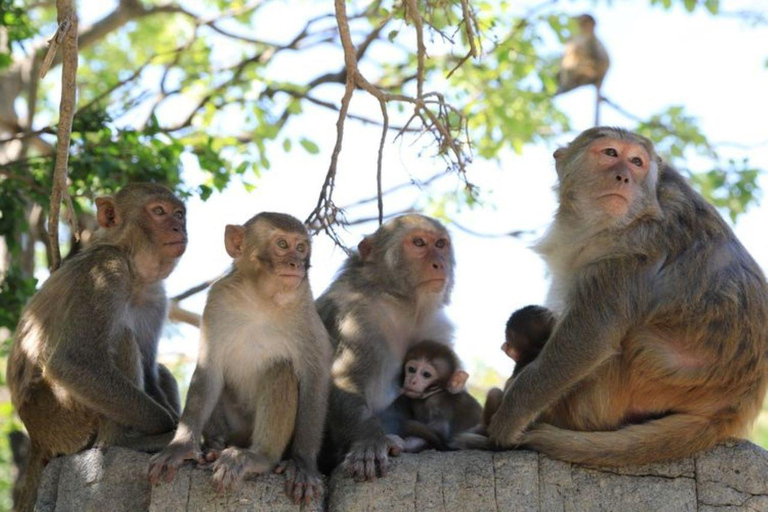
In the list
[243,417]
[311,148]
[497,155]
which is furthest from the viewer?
[497,155]

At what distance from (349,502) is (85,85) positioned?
10455mm

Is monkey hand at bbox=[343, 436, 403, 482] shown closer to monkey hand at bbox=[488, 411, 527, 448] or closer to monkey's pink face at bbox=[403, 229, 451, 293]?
monkey hand at bbox=[488, 411, 527, 448]

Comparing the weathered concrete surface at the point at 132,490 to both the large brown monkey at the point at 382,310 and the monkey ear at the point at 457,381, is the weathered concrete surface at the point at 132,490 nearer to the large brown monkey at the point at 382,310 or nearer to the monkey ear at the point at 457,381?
the large brown monkey at the point at 382,310

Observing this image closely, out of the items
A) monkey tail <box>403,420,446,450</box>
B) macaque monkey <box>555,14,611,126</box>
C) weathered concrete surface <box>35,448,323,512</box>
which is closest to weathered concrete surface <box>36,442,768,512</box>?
weathered concrete surface <box>35,448,323,512</box>

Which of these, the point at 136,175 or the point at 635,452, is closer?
the point at 635,452

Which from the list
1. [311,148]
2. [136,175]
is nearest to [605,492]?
[136,175]

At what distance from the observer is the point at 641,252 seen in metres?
5.98

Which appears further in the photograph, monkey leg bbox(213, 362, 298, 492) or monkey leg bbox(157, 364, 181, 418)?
monkey leg bbox(157, 364, 181, 418)

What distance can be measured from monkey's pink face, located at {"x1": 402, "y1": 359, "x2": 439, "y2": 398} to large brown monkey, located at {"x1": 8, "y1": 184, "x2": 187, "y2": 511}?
1.32 meters

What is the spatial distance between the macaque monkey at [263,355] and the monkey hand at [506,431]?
2.86ft

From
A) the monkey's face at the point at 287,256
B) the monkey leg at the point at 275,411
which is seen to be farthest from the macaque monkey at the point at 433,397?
the monkey's face at the point at 287,256

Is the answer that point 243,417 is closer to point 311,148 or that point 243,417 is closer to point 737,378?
point 737,378

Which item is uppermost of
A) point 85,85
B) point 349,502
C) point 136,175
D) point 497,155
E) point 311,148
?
point 85,85

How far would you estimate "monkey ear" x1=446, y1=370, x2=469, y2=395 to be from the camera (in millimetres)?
6711
